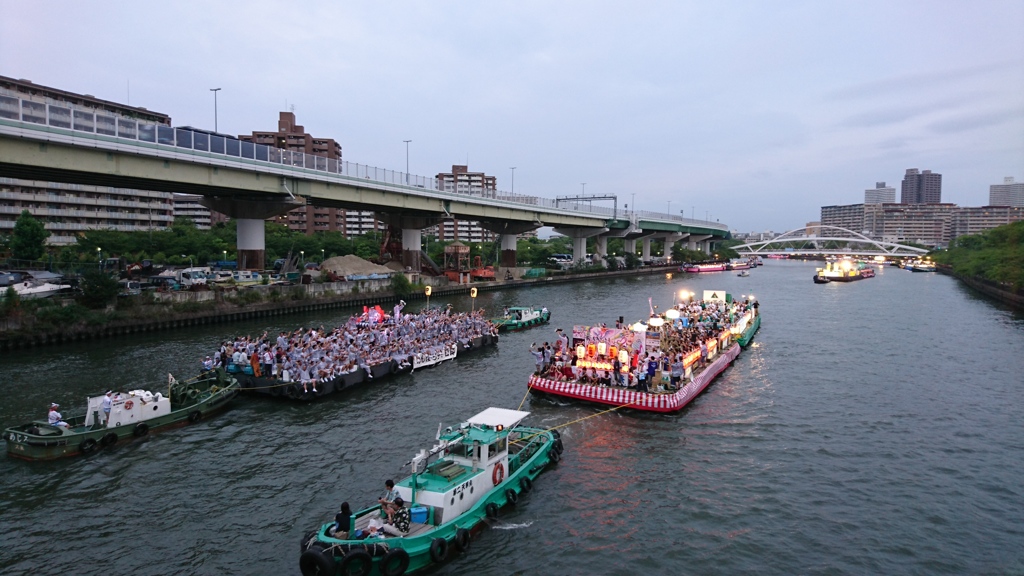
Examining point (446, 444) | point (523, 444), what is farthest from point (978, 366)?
point (446, 444)

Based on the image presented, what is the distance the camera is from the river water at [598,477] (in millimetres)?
15211

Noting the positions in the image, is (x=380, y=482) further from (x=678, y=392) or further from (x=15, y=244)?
(x=15, y=244)

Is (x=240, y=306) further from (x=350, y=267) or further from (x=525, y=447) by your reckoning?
(x=525, y=447)

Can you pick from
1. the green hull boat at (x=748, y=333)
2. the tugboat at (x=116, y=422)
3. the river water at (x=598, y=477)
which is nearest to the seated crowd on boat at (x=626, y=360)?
the river water at (x=598, y=477)

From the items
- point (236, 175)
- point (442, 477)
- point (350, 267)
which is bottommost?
point (442, 477)

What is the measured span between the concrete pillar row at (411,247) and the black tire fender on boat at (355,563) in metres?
61.8

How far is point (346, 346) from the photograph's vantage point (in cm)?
3100

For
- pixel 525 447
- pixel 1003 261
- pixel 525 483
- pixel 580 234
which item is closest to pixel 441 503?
pixel 525 483

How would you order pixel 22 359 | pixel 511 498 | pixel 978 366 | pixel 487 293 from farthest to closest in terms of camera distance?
1. pixel 487 293
2. pixel 978 366
3. pixel 22 359
4. pixel 511 498

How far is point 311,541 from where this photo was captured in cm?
1316

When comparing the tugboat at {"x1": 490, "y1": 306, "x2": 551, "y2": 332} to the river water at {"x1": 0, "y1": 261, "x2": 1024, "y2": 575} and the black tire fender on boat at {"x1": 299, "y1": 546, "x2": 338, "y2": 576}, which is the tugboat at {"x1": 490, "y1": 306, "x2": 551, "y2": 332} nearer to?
the river water at {"x1": 0, "y1": 261, "x2": 1024, "y2": 575}

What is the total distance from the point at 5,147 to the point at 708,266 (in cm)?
13029

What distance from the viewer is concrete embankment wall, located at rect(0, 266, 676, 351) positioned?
3625cm

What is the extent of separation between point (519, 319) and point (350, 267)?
996 inches
